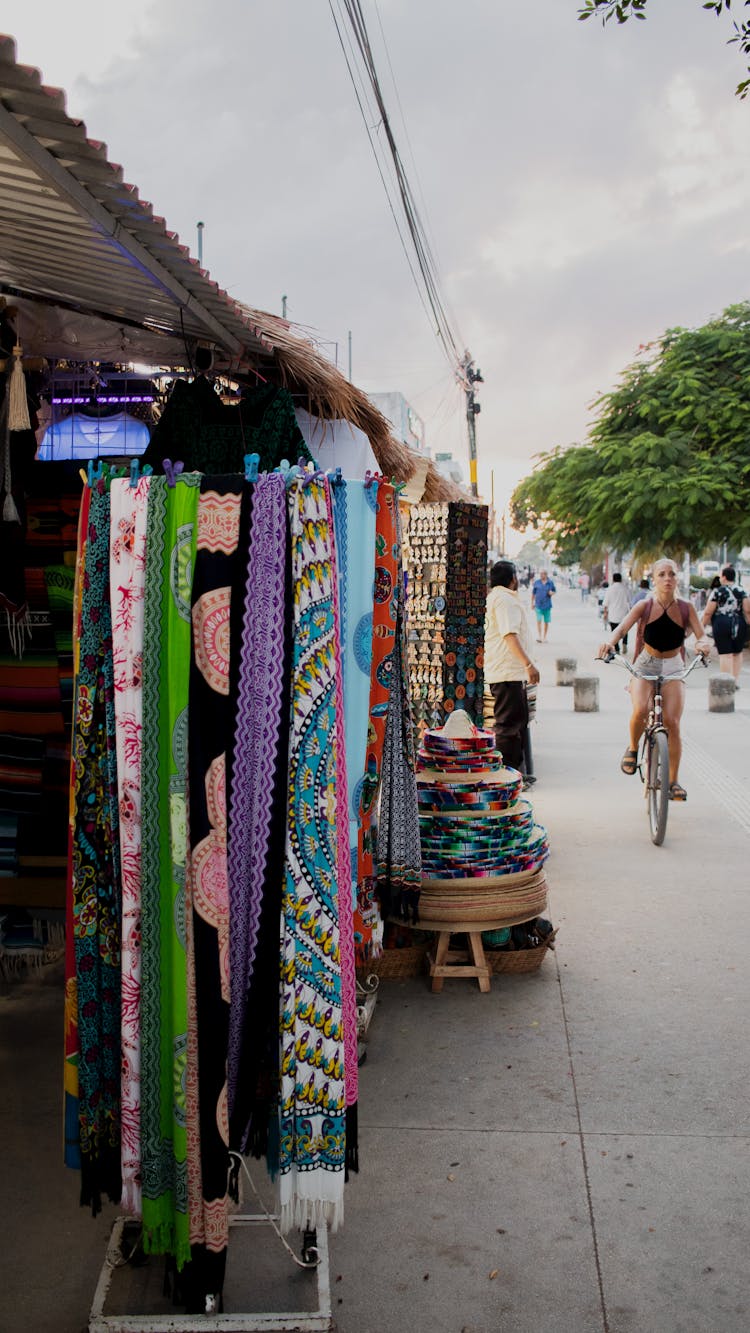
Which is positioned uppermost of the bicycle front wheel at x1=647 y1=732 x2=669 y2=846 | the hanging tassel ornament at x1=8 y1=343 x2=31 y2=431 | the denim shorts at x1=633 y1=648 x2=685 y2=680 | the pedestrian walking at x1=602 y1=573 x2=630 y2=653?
the hanging tassel ornament at x1=8 y1=343 x2=31 y2=431

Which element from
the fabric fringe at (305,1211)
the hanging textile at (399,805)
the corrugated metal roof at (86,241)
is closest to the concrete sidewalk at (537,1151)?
the fabric fringe at (305,1211)

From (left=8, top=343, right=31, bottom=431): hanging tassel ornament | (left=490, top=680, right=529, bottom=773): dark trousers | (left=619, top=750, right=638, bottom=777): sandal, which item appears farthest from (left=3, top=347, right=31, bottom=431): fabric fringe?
(left=619, top=750, right=638, bottom=777): sandal

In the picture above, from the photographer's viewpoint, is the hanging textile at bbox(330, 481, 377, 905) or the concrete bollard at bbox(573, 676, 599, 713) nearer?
the hanging textile at bbox(330, 481, 377, 905)

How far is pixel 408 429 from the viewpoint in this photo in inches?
1378

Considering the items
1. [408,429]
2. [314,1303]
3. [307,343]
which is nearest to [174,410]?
[307,343]

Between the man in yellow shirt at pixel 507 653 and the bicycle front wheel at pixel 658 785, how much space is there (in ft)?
3.19

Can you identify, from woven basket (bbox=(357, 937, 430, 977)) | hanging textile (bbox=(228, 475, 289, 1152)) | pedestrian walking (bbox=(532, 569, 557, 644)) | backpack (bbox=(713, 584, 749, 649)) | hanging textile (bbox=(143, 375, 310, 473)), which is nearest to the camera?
hanging textile (bbox=(228, 475, 289, 1152))

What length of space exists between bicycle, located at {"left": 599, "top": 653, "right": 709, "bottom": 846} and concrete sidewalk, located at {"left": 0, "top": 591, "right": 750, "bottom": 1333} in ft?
3.62

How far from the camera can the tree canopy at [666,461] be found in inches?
690

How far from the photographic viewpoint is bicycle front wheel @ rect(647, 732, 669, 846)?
668cm

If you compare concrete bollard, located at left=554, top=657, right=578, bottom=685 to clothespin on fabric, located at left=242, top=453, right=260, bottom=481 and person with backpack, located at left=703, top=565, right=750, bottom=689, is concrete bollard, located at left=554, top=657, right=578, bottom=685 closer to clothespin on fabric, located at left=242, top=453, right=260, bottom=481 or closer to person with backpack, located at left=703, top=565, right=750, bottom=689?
person with backpack, located at left=703, top=565, right=750, bottom=689

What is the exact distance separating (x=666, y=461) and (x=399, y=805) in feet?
50.8

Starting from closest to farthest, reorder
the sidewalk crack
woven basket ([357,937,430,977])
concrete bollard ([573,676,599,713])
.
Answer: the sidewalk crack → woven basket ([357,937,430,977]) → concrete bollard ([573,676,599,713])

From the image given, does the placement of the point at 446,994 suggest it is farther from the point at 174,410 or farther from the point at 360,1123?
the point at 174,410
